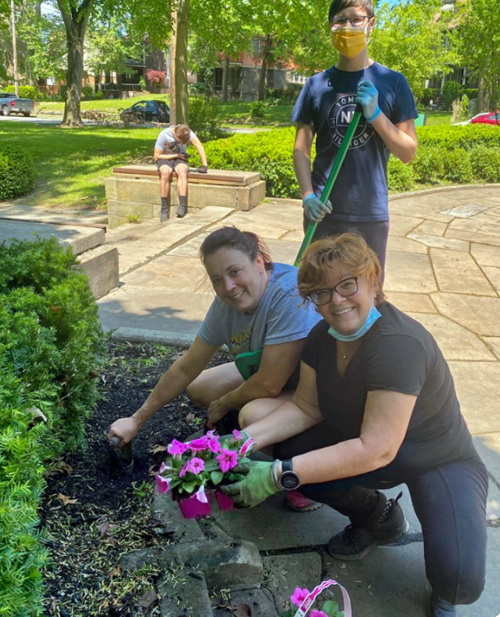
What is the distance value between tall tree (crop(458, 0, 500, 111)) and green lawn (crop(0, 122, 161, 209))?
10.7m


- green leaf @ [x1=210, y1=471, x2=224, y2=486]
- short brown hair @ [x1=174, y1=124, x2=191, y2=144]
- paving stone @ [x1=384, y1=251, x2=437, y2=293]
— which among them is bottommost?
paving stone @ [x1=384, y1=251, x2=437, y2=293]

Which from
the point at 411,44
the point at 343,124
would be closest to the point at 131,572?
the point at 343,124

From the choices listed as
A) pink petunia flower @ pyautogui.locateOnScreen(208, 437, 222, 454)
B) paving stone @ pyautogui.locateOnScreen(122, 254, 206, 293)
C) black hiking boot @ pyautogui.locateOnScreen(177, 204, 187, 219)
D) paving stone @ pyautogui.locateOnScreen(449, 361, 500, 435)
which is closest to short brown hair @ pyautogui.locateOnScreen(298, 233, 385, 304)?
pink petunia flower @ pyautogui.locateOnScreen(208, 437, 222, 454)

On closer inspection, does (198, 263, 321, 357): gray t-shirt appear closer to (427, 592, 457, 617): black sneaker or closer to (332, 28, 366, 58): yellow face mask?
(427, 592, 457, 617): black sneaker

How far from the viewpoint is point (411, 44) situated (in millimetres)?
21016

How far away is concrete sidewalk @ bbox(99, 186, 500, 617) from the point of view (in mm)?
2102

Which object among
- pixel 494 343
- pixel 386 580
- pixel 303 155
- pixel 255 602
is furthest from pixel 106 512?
pixel 494 343

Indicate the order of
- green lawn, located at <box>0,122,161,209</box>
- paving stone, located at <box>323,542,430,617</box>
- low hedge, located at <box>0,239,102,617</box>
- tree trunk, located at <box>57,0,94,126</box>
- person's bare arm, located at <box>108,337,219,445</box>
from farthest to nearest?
tree trunk, located at <box>57,0,94,126</box> → green lawn, located at <box>0,122,161,209</box> → person's bare arm, located at <box>108,337,219,445</box> → paving stone, located at <box>323,542,430,617</box> → low hedge, located at <box>0,239,102,617</box>

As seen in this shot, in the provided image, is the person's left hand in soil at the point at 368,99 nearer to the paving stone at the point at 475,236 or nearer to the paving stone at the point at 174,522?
the paving stone at the point at 174,522

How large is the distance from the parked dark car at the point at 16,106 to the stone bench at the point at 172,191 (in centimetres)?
2916

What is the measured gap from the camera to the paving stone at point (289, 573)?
77.2 inches

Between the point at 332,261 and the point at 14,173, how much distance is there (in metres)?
10.0

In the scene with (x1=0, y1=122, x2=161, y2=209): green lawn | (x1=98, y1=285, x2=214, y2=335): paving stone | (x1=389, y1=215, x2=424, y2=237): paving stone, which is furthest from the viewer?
(x1=0, y1=122, x2=161, y2=209): green lawn

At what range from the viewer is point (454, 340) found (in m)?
4.22
